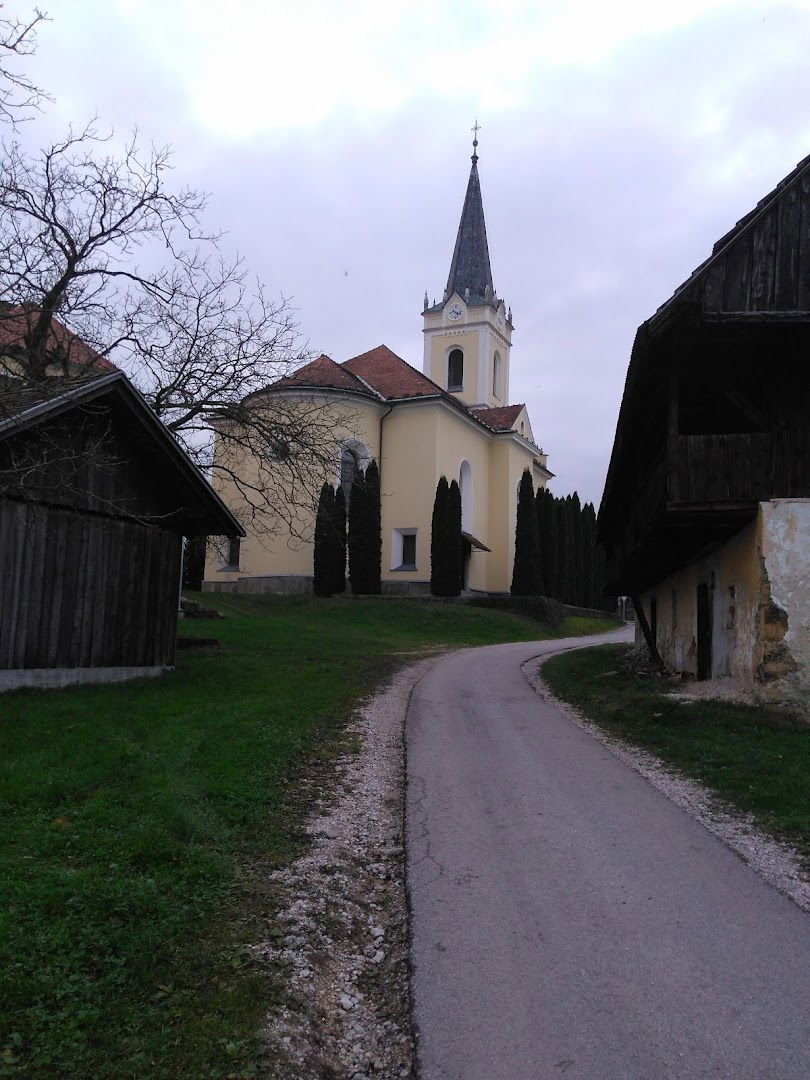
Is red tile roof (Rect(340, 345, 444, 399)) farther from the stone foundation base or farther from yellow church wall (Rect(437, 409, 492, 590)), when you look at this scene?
the stone foundation base

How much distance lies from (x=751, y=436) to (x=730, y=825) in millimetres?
6598

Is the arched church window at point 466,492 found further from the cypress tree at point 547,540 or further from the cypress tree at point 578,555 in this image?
the cypress tree at point 578,555

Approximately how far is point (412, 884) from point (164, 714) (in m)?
5.42

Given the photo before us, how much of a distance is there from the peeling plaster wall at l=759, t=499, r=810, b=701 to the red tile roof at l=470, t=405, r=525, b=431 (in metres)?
34.5

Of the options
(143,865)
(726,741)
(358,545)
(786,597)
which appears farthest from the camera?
(358,545)

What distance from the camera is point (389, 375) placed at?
42688 mm

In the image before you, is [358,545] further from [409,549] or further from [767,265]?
[767,265]

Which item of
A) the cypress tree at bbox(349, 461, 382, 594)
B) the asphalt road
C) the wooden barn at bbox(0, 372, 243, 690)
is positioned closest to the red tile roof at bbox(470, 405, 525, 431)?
the cypress tree at bbox(349, 461, 382, 594)

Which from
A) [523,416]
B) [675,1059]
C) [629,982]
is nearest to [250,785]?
[629,982]

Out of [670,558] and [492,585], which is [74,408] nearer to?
[670,558]

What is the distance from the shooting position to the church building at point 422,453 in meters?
38.4

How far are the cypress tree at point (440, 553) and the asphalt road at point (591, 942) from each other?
28648 mm

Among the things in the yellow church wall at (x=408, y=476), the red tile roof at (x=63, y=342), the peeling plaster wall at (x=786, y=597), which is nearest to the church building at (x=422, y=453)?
the yellow church wall at (x=408, y=476)

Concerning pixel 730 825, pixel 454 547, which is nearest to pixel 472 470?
pixel 454 547
